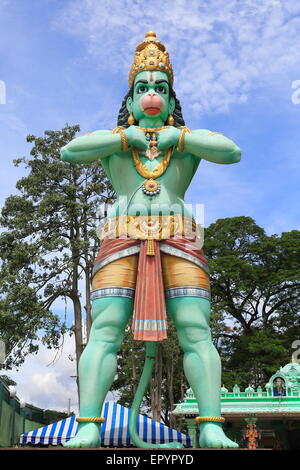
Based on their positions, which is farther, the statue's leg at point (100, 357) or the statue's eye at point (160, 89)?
the statue's eye at point (160, 89)

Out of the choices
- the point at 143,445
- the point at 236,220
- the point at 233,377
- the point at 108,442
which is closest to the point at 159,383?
the point at 233,377

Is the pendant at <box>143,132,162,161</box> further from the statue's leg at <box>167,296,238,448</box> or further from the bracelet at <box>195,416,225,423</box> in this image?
the bracelet at <box>195,416,225,423</box>

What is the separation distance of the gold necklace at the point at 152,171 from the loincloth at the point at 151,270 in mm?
A: 296

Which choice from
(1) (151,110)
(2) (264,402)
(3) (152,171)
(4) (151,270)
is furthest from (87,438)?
(2) (264,402)

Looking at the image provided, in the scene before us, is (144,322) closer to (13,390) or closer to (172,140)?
(172,140)

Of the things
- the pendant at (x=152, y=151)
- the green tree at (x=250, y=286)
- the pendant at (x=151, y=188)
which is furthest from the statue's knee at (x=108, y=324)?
the green tree at (x=250, y=286)

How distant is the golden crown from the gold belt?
5.07ft

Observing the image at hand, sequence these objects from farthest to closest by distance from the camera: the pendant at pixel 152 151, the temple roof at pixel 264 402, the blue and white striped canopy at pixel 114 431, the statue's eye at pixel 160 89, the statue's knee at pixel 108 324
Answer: the temple roof at pixel 264 402 < the blue and white striped canopy at pixel 114 431 < the statue's eye at pixel 160 89 < the pendant at pixel 152 151 < the statue's knee at pixel 108 324

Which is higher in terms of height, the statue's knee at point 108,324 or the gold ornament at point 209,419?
the statue's knee at point 108,324

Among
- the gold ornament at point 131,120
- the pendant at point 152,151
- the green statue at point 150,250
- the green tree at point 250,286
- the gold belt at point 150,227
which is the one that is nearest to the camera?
the green statue at point 150,250

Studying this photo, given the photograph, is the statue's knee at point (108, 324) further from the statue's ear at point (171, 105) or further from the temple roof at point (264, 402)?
the temple roof at point (264, 402)

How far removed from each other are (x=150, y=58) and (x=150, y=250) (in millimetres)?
2030

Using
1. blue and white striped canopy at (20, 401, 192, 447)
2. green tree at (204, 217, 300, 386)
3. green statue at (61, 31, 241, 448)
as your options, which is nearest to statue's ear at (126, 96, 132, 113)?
green statue at (61, 31, 241, 448)

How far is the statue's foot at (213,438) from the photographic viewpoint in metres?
4.05
